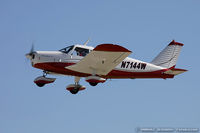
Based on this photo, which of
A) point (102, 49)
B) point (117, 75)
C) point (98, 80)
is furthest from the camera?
point (117, 75)

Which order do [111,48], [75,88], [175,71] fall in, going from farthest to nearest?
[75,88]
[175,71]
[111,48]

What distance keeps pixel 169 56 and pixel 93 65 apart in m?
5.56

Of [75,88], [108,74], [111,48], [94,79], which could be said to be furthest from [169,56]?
[111,48]

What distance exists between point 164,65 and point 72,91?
555 centimetres

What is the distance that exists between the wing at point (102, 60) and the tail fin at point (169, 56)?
4042 mm

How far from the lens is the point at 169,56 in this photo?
22.3 m

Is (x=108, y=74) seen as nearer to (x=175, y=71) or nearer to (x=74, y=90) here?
(x=74, y=90)

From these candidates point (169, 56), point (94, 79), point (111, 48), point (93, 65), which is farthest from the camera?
point (169, 56)

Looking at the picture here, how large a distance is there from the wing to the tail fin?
4.04m

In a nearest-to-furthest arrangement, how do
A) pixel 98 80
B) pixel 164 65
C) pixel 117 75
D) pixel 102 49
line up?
pixel 102 49
pixel 98 80
pixel 117 75
pixel 164 65

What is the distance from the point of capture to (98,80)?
738 inches

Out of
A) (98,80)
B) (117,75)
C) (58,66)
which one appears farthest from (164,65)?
(58,66)

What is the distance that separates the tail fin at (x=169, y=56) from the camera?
2195 cm

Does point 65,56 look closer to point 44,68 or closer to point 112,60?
point 44,68
